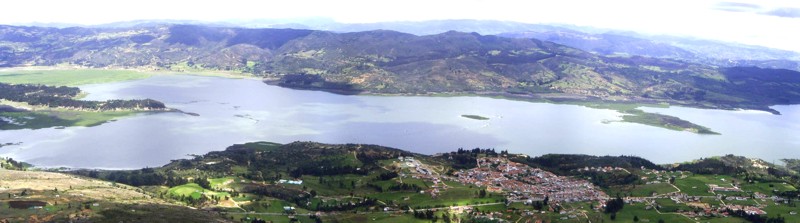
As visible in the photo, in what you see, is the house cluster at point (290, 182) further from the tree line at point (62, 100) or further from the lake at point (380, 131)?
the tree line at point (62, 100)

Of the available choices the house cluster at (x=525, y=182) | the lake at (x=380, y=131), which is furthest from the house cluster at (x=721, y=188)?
the lake at (x=380, y=131)

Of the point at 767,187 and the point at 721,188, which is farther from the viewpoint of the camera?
the point at 767,187

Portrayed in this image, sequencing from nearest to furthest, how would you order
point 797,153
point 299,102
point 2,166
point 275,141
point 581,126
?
point 2,166 < point 275,141 < point 797,153 < point 581,126 < point 299,102

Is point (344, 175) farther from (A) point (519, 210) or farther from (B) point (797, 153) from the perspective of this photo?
(B) point (797, 153)

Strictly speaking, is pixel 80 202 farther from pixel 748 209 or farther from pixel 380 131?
pixel 748 209

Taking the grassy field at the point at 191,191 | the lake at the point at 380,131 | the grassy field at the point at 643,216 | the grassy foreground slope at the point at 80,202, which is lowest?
the lake at the point at 380,131

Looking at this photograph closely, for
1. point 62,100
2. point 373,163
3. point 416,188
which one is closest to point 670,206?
point 416,188

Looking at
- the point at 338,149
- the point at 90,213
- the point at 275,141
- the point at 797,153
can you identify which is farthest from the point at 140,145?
the point at 797,153
